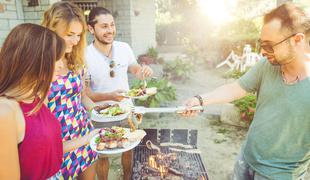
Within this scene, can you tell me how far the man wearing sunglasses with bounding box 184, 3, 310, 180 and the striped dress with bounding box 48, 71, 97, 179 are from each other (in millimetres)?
1649

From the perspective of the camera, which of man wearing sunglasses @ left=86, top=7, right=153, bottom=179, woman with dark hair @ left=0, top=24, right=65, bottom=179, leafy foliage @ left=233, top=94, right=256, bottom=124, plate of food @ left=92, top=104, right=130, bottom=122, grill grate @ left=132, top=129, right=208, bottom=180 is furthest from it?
leafy foliage @ left=233, top=94, right=256, bottom=124

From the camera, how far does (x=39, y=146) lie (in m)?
1.64

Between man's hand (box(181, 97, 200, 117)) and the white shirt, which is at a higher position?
the white shirt

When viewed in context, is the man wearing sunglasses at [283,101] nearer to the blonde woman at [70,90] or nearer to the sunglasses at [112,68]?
the blonde woman at [70,90]

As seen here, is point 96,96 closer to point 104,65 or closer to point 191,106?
point 104,65

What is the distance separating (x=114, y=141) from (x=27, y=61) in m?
0.98

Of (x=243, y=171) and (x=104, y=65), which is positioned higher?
(x=104, y=65)

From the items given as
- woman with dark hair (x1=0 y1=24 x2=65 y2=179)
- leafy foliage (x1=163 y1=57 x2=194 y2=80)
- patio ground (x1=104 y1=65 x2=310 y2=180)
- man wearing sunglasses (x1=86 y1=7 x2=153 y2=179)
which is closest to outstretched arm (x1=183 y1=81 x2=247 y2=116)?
man wearing sunglasses (x1=86 y1=7 x2=153 y2=179)

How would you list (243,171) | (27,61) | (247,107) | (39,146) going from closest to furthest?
(27,61) → (39,146) → (243,171) → (247,107)

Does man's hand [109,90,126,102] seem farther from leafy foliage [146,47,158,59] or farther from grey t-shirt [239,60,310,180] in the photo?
leafy foliage [146,47,158,59]

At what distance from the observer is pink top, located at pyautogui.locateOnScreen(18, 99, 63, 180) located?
159 centimetres

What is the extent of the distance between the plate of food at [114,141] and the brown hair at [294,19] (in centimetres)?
144

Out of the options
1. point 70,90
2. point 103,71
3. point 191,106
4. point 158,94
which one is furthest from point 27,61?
point 158,94

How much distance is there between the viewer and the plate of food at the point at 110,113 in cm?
260
